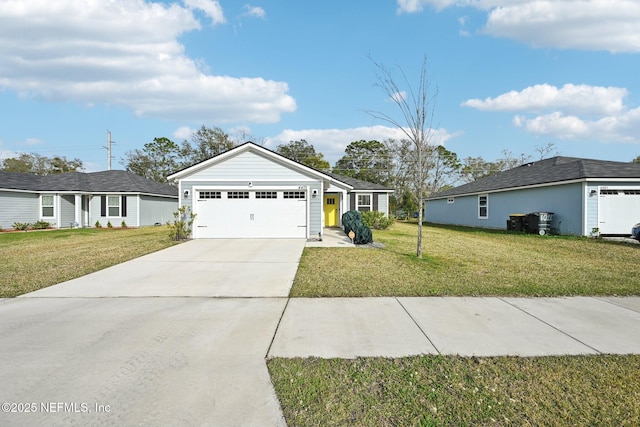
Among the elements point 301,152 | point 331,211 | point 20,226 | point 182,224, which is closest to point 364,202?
point 331,211

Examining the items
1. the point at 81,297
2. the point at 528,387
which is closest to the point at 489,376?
the point at 528,387

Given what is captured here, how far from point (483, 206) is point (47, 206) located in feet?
95.6

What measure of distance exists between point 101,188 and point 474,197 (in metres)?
26.0

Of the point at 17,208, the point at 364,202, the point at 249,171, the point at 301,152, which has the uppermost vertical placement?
the point at 301,152

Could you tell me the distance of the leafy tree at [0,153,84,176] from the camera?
4256 centimetres

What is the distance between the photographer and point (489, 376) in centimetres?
305

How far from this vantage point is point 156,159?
43.2m

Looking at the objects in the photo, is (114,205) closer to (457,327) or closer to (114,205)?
(114,205)

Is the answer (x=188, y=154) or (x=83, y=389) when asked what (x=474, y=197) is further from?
(x=188, y=154)

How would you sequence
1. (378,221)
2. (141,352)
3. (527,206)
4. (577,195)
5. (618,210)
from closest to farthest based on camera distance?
A: (141,352) < (618,210) < (577,195) < (527,206) < (378,221)

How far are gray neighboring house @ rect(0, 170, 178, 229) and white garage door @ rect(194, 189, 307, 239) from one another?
410 inches

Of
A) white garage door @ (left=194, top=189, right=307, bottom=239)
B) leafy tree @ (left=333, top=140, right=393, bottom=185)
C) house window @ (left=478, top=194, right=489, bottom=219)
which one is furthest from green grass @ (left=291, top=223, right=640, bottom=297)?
leafy tree @ (left=333, top=140, right=393, bottom=185)

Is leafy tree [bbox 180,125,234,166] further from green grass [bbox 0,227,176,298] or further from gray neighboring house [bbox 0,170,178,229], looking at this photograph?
green grass [bbox 0,227,176,298]

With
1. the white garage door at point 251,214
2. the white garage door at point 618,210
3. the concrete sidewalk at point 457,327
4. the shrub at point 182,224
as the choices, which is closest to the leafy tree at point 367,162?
the white garage door at point 618,210
